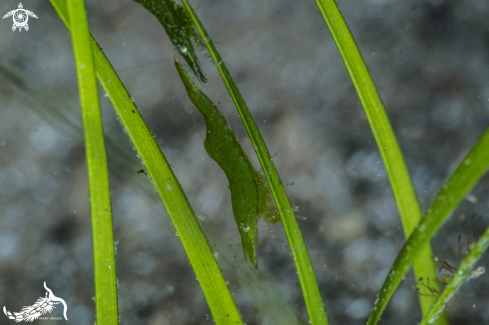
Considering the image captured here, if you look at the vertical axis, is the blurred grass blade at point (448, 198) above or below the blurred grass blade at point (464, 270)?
above

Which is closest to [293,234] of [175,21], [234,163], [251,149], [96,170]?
[234,163]

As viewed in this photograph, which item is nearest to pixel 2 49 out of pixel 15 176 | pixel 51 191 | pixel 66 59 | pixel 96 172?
pixel 66 59

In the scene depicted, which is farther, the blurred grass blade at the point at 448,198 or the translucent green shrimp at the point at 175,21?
the translucent green shrimp at the point at 175,21

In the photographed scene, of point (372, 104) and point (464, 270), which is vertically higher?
point (372, 104)

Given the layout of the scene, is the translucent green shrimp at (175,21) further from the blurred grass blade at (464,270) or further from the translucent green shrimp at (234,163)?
the blurred grass blade at (464,270)

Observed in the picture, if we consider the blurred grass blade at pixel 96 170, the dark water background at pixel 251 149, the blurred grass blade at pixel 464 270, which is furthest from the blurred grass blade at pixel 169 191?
the blurred grass blade at pixel 464 270

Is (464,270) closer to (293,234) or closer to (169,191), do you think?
(293,234)

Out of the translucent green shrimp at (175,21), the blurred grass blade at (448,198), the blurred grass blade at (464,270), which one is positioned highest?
the translucent green shrimp at (175,21)

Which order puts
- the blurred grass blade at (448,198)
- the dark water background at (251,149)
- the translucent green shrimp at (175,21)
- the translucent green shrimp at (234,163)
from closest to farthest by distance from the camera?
the blurred grass blade at (448,198), the translucent green shrimp at (175,21), the translucent green shrimp at (234,163), the dark water background at (251,149)
